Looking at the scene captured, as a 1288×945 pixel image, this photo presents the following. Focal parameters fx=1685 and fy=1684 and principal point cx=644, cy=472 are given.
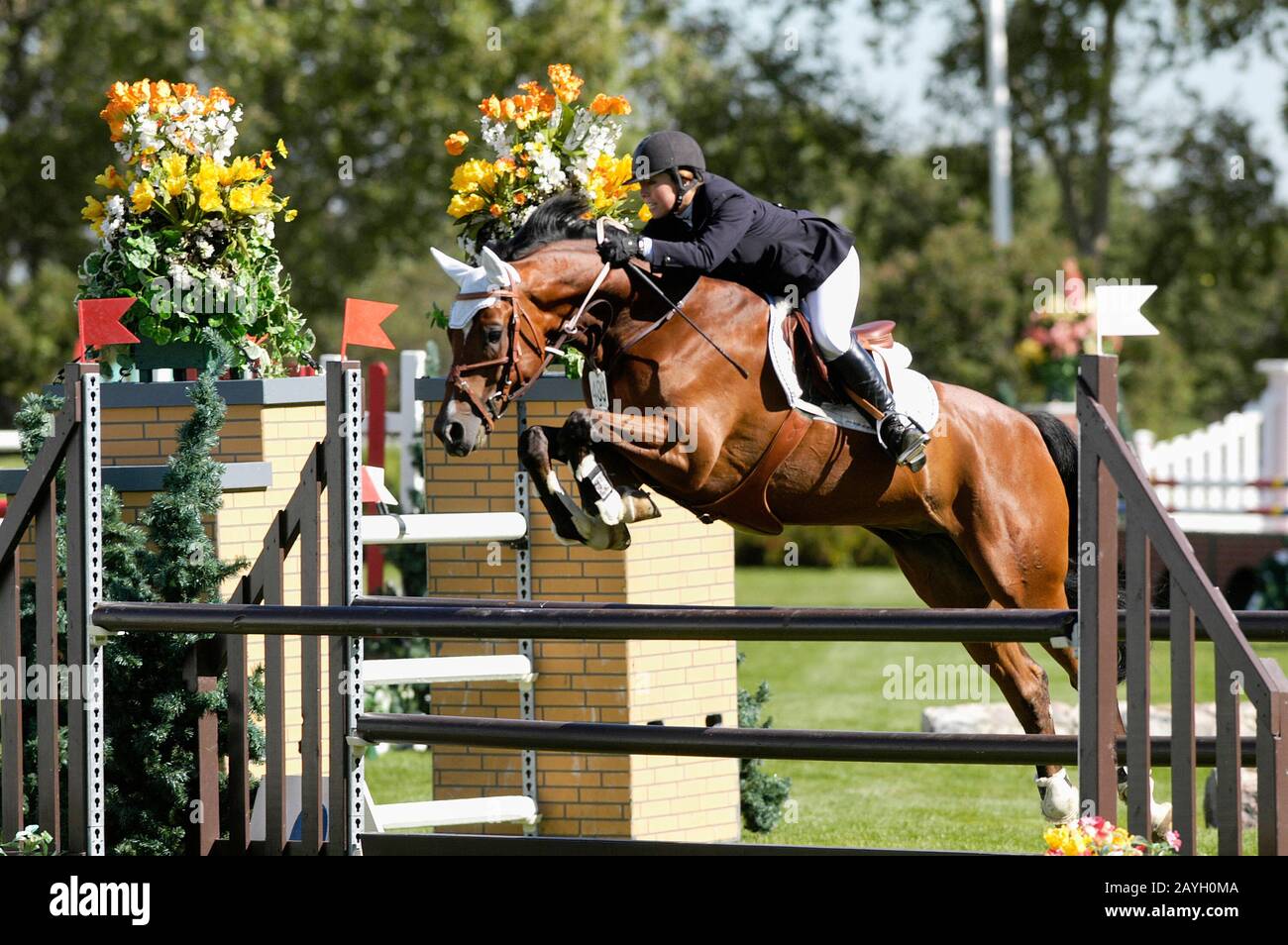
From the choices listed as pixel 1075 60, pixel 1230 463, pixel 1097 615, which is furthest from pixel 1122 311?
pixel 1075 60

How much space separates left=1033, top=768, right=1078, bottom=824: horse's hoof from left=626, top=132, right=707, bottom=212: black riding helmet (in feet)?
7.05

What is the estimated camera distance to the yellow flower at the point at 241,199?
5668 mm

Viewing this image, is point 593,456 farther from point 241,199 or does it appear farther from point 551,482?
point 241,199

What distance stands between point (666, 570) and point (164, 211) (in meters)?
2.15

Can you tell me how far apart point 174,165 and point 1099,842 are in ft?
12.3

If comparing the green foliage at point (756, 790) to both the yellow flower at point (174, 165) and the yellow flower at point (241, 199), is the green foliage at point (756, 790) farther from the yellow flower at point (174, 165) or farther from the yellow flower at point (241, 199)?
the yellow flower at point (174, 165)

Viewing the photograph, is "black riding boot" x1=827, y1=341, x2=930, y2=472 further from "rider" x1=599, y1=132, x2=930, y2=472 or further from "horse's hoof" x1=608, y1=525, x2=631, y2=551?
"horse's hoof" x1=608, y1=525, x2=631, y2=551

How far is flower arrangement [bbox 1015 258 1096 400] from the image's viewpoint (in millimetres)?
15453

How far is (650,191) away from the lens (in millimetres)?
5117

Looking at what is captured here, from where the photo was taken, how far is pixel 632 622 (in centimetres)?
403

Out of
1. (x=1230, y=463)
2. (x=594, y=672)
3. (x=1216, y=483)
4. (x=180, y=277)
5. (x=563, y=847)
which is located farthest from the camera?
(x=1230, y=463)

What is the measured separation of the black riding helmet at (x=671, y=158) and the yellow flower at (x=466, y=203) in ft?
2.72

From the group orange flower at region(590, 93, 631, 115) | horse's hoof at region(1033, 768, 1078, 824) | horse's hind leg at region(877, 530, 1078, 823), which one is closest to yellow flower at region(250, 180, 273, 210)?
orange flower at region(590, 93, 631, 115)
